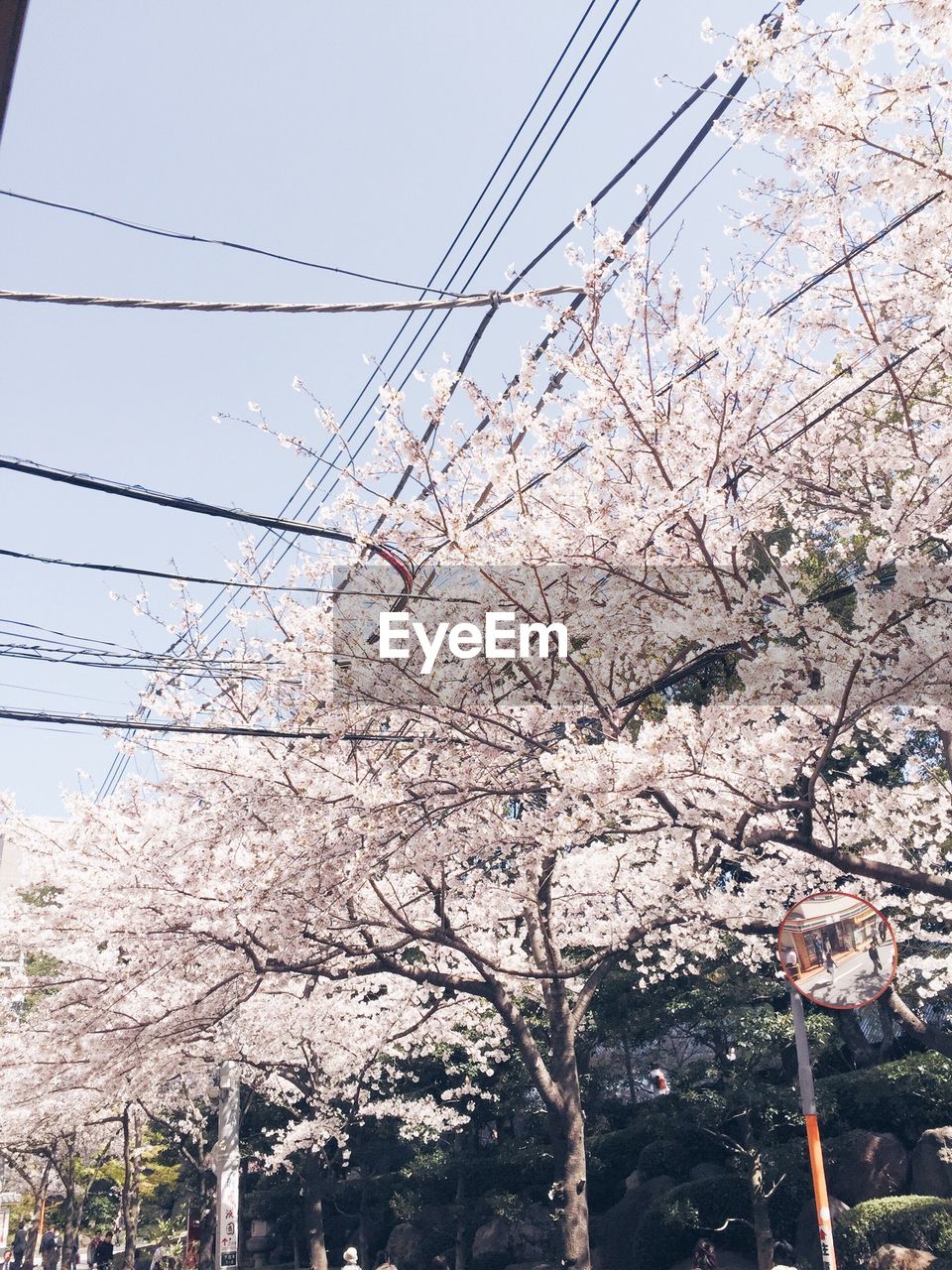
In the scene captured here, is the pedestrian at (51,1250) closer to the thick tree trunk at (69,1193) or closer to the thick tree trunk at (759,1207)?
the thick tree trunk at (69,1193)

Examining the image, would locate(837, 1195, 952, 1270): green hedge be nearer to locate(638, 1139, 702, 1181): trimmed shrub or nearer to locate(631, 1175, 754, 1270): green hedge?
locate(631, 1175, 754, 1270): green hedge

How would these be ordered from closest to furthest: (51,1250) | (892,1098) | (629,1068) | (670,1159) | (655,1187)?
(892,1098)
(655,1187)
(670,1159)
(629,1068)
(51,1250)

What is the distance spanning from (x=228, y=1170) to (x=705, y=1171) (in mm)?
9077

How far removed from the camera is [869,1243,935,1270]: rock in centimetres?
1273

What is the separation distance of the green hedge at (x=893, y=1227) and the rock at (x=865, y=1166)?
126cm

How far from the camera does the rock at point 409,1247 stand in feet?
66.8

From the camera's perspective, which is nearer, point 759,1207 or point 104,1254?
point 759,1207

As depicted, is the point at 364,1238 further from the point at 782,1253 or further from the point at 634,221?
the point at 634,221

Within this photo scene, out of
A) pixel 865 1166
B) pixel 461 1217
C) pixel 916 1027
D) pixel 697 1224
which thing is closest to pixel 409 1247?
pixel 461 1217

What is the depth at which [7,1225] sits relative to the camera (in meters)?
43.4

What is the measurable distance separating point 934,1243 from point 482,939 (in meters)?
7.31

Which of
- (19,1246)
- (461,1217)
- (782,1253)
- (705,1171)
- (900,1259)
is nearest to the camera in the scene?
(900,1259)

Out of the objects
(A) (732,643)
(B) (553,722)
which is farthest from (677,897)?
(A) (732,643)

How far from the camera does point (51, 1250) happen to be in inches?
1048
